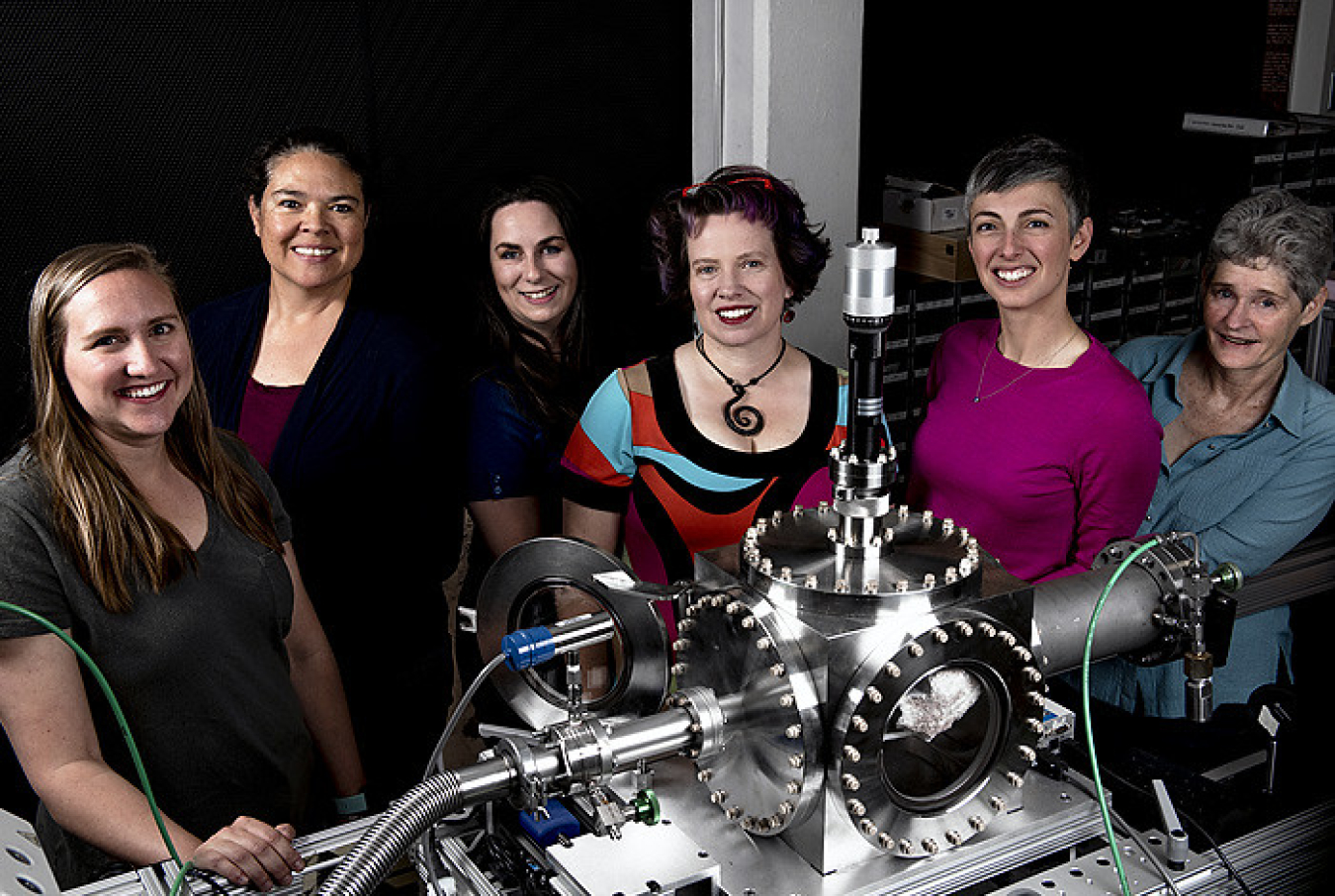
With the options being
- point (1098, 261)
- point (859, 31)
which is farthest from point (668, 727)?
point (1098, 261)

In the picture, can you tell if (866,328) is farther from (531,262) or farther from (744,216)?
(531,262)

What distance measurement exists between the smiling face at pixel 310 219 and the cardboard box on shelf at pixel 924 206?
4.47 ft

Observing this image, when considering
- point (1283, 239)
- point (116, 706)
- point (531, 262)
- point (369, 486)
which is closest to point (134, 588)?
point (116, 706)

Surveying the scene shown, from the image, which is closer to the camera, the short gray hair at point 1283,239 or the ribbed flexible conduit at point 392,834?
the ribbed flexible conduit at point 392,834

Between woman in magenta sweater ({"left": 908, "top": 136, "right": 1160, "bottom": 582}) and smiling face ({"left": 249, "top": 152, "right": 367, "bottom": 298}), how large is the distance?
107 cm

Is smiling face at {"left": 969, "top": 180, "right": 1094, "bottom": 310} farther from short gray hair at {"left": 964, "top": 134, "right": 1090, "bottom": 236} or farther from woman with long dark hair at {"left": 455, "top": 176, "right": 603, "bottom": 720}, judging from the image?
woman with long dark hair at {"left": 455, "top": 176, "right": 603, "bottom": 720}

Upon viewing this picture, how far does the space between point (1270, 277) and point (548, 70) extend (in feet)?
4.71

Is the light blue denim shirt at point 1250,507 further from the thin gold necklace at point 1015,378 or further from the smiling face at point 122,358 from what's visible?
the smiling face at point 122,358

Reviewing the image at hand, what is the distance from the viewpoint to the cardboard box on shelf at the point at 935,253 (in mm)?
2928

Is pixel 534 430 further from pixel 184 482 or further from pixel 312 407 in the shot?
pixel 184 482

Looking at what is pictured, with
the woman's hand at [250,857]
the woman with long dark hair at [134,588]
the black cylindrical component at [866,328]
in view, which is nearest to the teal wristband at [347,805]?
the woman with long dark hair at [134,588]

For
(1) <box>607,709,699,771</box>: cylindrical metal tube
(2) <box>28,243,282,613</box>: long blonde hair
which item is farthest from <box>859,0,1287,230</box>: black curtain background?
(1) <box>607,709,699,771</box>: cylindrical metal tube

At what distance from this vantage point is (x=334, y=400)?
2197 mm

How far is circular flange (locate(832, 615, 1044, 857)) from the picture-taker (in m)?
1.04
